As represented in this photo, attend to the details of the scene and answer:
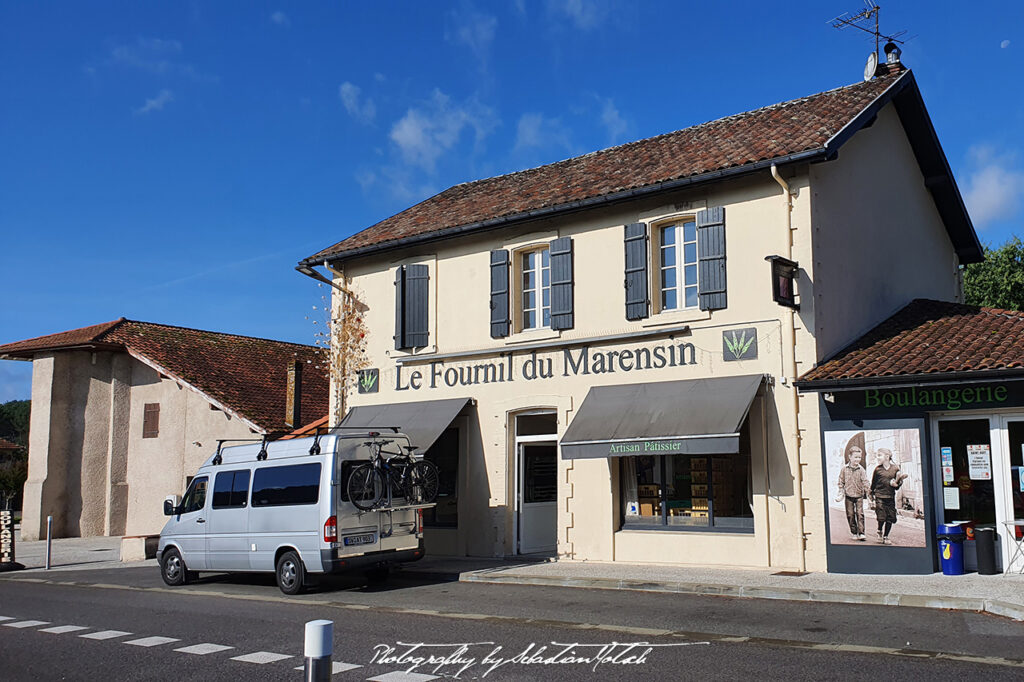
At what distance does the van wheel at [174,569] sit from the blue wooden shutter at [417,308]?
582 centimetres

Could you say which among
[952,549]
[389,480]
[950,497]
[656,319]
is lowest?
[952,549]

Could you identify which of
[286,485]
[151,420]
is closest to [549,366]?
[286,485]

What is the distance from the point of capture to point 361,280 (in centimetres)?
1969

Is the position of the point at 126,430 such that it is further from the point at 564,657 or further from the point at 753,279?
the point at 564,657

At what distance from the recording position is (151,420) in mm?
26688

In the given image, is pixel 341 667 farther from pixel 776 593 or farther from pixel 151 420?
pixel 151 420

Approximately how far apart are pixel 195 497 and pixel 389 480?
3.80 meters

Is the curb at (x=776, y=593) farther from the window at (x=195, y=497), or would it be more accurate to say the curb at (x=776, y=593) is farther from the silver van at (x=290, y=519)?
the window at (x=195, y=497)

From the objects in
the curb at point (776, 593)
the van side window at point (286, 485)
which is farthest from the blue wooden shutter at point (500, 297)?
the van side window at point (286, 485)

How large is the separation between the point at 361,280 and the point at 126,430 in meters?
11.8

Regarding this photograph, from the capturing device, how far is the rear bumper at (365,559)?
13102 mm

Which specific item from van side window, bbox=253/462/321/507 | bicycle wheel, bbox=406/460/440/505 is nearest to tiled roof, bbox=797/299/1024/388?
bicycle wheel, bbox=406/460/440/505

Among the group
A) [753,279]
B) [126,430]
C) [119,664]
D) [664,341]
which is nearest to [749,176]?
[753,279]

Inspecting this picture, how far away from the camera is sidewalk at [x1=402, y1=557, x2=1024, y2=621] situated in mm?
10602
